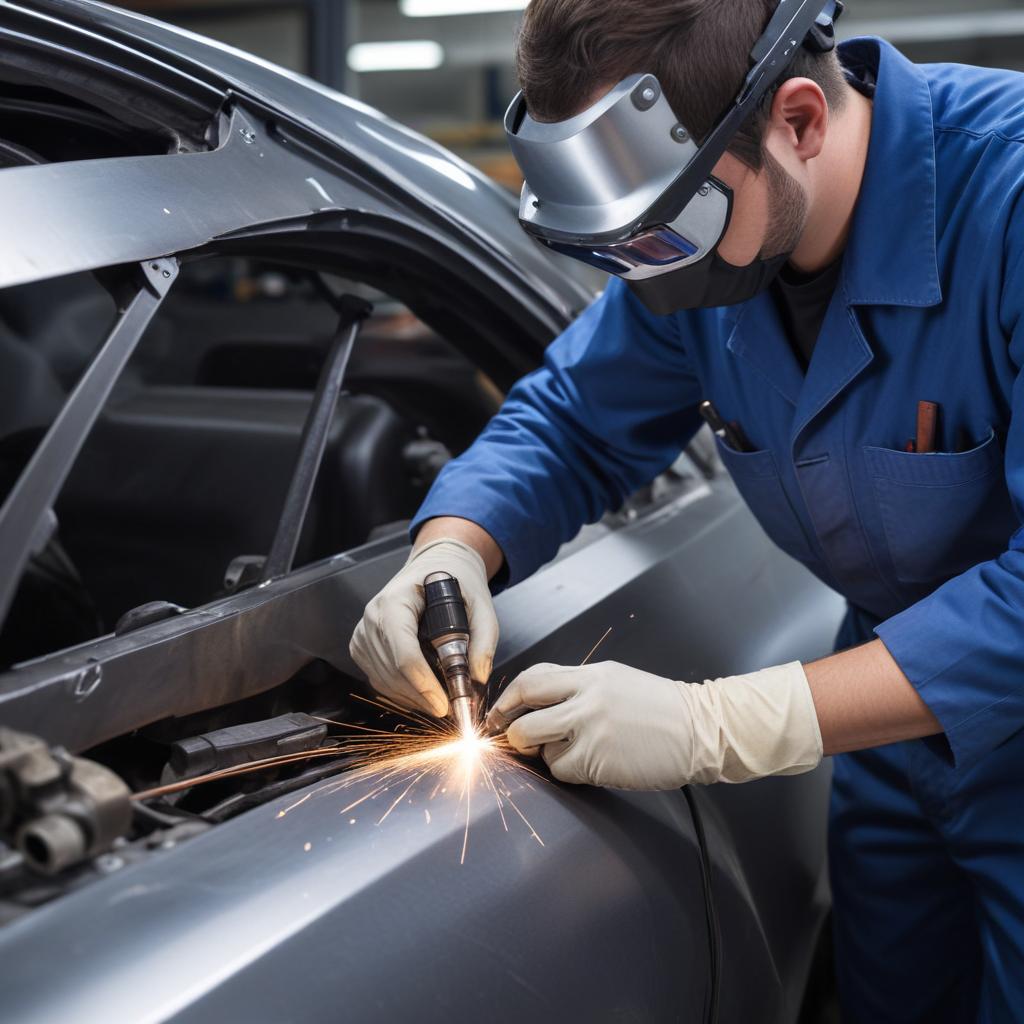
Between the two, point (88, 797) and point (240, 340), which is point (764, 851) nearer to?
point (88, 797)

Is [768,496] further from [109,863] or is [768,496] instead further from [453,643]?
[109,863]

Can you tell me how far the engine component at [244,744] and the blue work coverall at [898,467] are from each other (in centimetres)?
50

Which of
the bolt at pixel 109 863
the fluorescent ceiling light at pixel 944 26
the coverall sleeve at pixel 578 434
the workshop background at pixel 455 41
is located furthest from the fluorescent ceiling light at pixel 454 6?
the bolt at pixel 109 863

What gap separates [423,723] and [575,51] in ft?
2.64

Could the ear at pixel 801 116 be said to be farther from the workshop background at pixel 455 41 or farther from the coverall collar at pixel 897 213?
the workshop background at pixel 455 41

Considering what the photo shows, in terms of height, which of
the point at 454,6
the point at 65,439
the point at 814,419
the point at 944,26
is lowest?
the point at 814,419

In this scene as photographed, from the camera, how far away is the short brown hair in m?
1.19

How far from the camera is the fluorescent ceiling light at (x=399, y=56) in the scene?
13977 millimetres

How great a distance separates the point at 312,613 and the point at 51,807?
55 cm

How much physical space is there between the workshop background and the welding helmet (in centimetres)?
878

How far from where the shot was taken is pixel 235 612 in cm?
122

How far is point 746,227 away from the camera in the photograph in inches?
52.2

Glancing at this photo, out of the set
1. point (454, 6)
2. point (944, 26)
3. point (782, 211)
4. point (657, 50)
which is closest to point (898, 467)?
point (782, 211)

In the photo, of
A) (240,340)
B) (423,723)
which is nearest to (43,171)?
(423,723)
